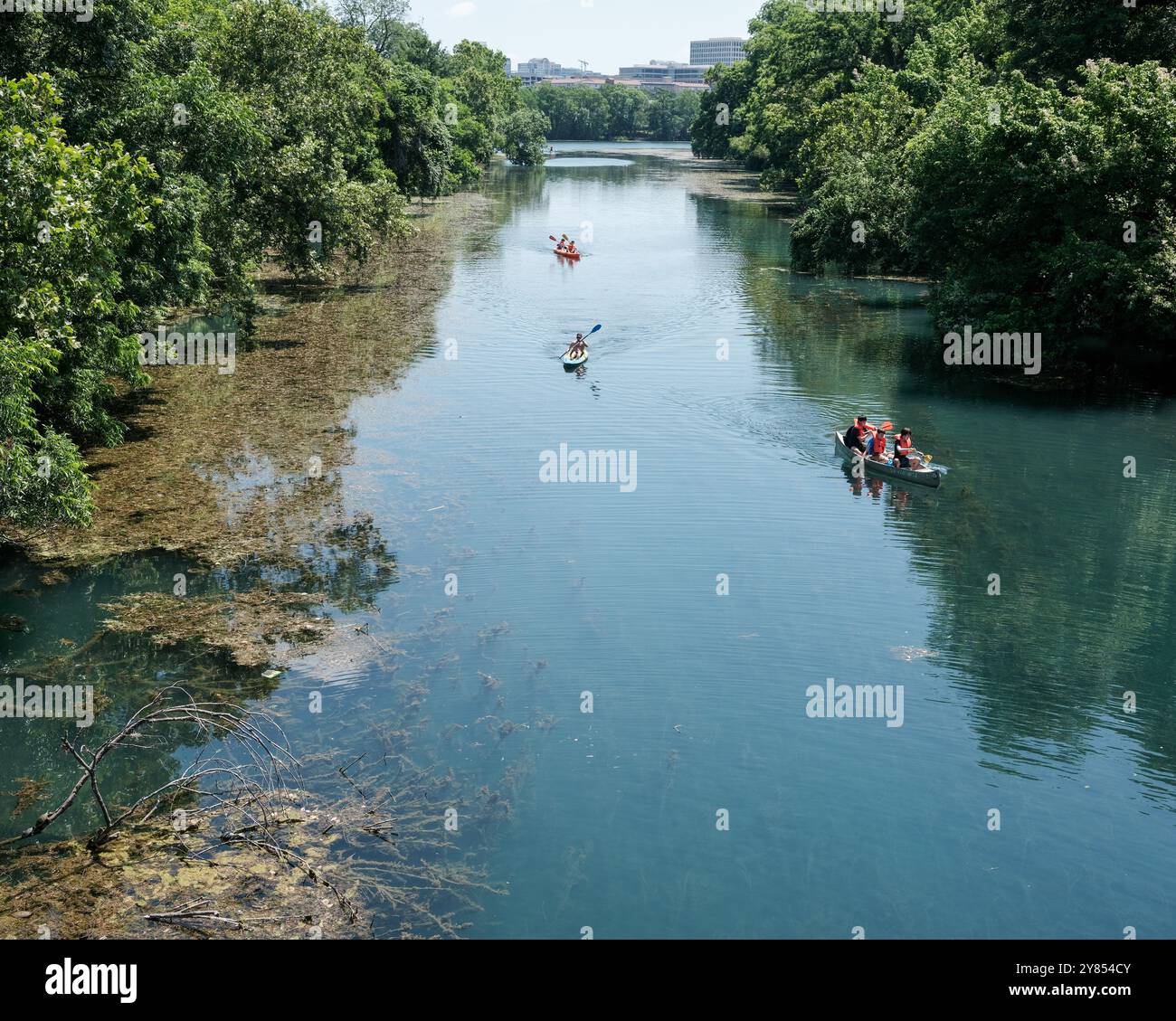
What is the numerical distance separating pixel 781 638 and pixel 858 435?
450 inches

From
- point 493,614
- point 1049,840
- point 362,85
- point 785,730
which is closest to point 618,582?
point 493,614

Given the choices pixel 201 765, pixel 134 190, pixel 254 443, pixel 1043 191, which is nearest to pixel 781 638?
pixel 201 765

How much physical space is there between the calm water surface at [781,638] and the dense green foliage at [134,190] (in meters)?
4.84

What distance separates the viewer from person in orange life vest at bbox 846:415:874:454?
32.8m

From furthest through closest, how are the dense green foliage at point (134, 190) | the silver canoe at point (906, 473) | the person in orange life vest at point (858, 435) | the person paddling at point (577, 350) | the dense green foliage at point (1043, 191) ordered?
the person paddling at point (577, 350) < the dense green foliage at point (1043, 191) < the person in orange life vest at point (858, 435) < the silver canoe at point (906, 473) < the dense green foliage at point (134, 190)

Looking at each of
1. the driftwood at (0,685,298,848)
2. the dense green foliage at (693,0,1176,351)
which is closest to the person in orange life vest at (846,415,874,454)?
the dense green foliage at (693,0,1176,351)

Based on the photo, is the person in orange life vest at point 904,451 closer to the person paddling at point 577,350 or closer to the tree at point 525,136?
the person paddling at point 577,350

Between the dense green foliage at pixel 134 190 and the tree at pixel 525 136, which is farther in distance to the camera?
the tree at pixel 525 136

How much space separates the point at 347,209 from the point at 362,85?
26.9m

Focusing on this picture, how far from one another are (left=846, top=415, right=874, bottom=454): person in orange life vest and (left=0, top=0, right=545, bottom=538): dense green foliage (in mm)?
18928

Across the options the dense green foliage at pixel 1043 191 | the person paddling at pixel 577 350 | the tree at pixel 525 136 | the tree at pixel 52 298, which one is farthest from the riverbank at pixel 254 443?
the tree at pixel 525 136

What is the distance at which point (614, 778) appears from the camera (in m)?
18.6

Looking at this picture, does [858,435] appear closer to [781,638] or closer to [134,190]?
[781,638]

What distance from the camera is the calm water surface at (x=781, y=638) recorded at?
54.0 ft
